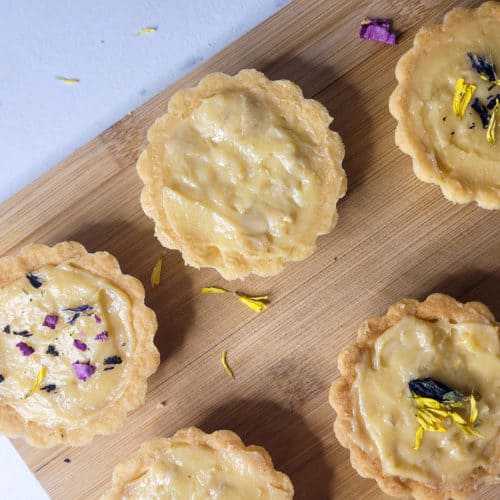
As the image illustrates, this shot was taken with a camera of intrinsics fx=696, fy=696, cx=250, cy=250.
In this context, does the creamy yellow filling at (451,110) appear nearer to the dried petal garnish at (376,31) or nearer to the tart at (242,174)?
the dried petal garnish at (376,31)

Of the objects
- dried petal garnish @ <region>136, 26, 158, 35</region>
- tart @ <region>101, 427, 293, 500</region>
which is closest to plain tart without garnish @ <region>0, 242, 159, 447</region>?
tart @ <region>101, 427, 293, 500</region>

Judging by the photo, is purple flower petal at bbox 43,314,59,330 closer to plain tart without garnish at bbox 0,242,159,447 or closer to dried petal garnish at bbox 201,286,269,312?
plain tart without garnish at bbox 0,242,159,447

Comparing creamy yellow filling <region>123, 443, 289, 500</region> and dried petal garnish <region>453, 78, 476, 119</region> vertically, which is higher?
dried petal garnish <region>453, 78, 476, 119</region>

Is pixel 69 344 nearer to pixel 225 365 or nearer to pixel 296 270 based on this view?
pixel 225 365

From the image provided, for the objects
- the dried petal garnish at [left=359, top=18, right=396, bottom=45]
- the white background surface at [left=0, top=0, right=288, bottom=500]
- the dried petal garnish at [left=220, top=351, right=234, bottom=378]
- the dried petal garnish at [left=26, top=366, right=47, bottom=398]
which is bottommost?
the dried petal garnish at [left=220, top=351, right=234, bottom=378]

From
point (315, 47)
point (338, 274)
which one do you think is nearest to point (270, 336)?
point (338, 274)

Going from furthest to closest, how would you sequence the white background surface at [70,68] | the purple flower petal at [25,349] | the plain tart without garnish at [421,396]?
the white background surface at [70,68], the purple flower petal at [25,349], the plain tart without garnish at [421,396]

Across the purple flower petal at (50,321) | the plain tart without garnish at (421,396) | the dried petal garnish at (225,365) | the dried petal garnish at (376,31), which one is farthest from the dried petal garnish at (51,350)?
the dried petal garnish at (376,31)
